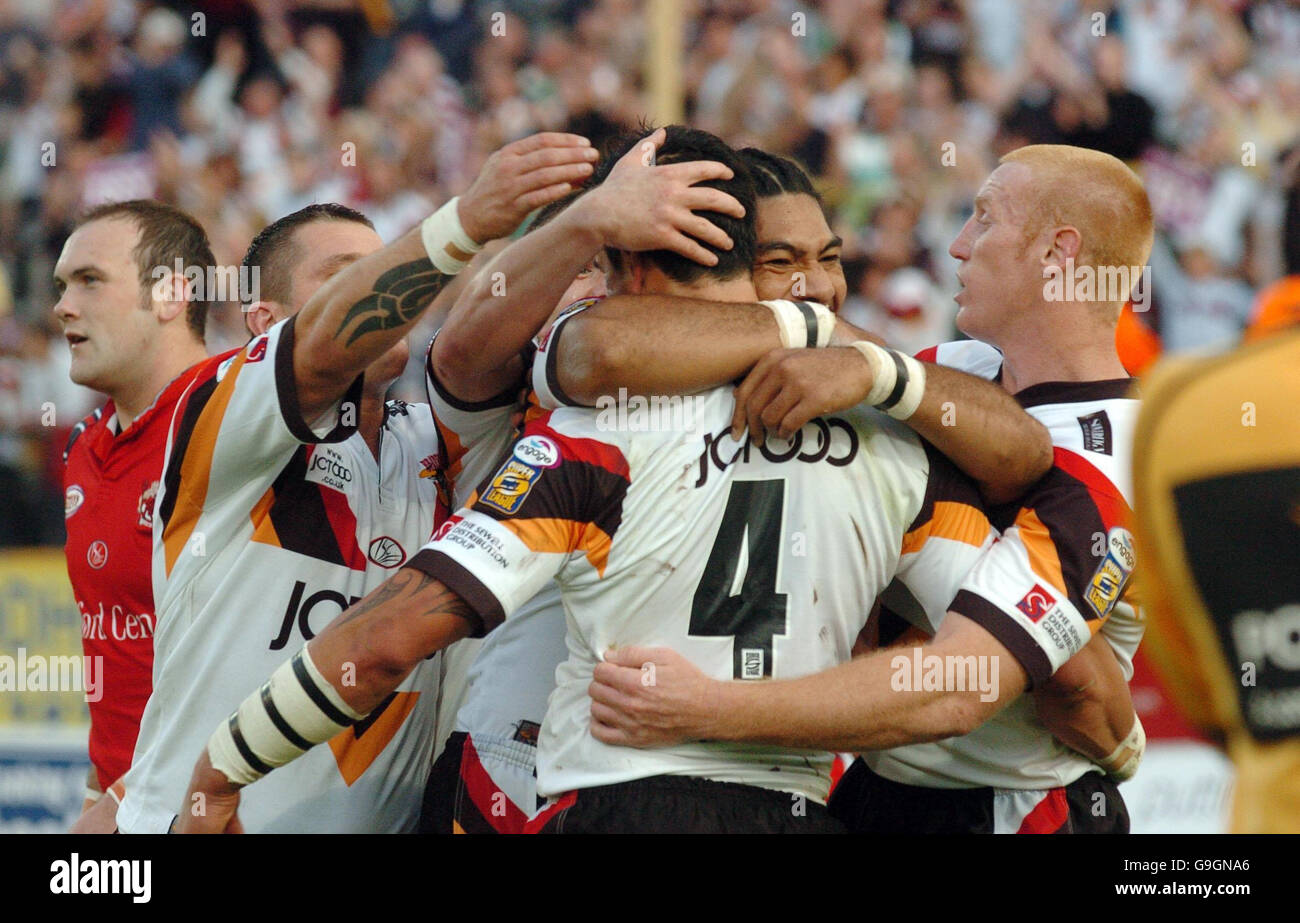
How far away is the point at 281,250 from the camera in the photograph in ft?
13.1

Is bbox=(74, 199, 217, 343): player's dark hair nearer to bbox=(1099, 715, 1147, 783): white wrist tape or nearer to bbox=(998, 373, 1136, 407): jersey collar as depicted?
bbox=(998, 373, 1136, 407): jersey collar

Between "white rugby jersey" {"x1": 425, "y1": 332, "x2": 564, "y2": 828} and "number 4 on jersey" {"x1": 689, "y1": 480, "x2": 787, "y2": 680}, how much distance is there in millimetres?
534

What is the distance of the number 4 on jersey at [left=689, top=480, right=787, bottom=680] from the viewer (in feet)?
9.39

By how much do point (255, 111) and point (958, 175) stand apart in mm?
5717

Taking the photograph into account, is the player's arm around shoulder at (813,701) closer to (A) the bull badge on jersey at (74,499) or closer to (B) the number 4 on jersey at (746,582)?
(B) the number 4 on jersey at (746,582)

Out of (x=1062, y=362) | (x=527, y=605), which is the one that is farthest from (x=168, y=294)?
(x=1062, y=362)

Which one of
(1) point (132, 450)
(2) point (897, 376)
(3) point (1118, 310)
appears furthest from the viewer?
(1) point (132, 450)

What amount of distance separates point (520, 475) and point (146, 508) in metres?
1.76

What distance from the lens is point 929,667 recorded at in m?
2.90

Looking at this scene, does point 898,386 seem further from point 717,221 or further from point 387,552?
point 387,552

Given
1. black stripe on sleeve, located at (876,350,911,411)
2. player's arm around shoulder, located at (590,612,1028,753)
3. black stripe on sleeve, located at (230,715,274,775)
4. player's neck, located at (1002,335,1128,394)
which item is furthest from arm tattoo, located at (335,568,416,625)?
player's neck, located at (1002,335,1128,394)

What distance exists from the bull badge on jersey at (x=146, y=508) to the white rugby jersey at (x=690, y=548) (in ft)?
5.32

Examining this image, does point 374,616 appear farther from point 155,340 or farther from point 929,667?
point 155,340
